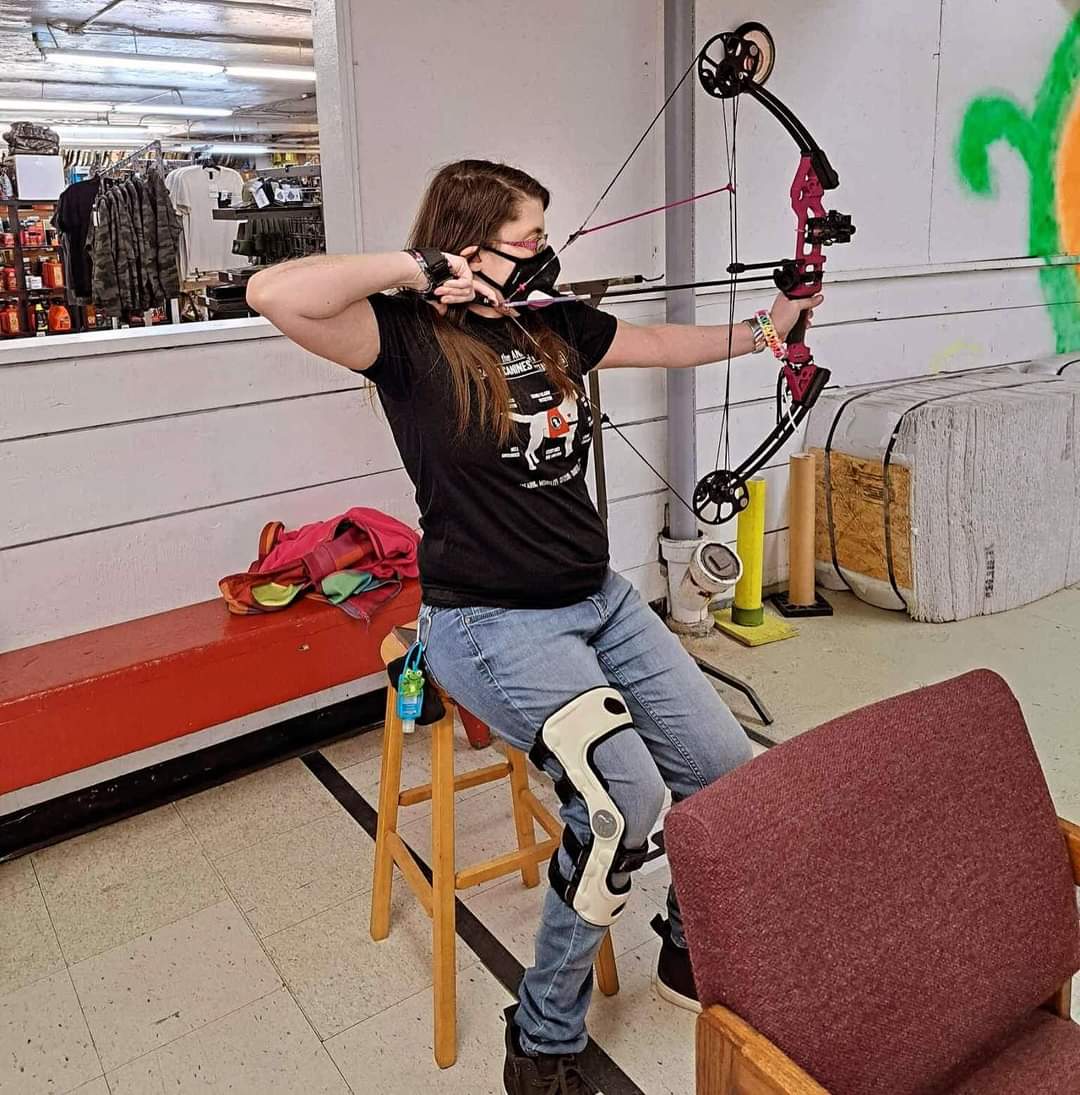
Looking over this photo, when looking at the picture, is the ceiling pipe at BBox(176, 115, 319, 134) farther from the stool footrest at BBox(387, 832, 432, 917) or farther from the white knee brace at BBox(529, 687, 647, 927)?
the white knee brace at BBox(529, 687, 647, 927)

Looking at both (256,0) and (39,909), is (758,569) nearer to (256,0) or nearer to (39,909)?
(39,909)

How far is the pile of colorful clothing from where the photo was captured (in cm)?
244

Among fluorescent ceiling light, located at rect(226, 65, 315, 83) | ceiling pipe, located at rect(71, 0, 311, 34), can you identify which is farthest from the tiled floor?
fluorescent ceiling light, located at rect(226, 65, 315, 83)

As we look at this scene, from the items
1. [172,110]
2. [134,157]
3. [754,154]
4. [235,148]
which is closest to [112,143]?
[235,148]

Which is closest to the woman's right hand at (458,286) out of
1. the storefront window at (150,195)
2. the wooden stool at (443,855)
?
the wooden stool at (443,855)

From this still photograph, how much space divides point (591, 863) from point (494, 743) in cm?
128

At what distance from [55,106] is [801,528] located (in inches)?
327

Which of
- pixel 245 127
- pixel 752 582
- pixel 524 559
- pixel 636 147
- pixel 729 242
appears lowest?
pixel 752 582

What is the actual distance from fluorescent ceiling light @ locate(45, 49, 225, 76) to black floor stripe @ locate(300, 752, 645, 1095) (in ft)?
19.8

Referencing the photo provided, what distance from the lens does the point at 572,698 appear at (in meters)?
1.48

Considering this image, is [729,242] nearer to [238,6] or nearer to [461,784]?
[461,784]

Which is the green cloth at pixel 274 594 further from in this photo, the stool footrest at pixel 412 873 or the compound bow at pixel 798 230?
the compound bow at pixel 798 230

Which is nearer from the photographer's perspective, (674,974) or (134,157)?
(674,974)

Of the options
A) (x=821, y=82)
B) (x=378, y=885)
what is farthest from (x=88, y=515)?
(x=821, y=82)
